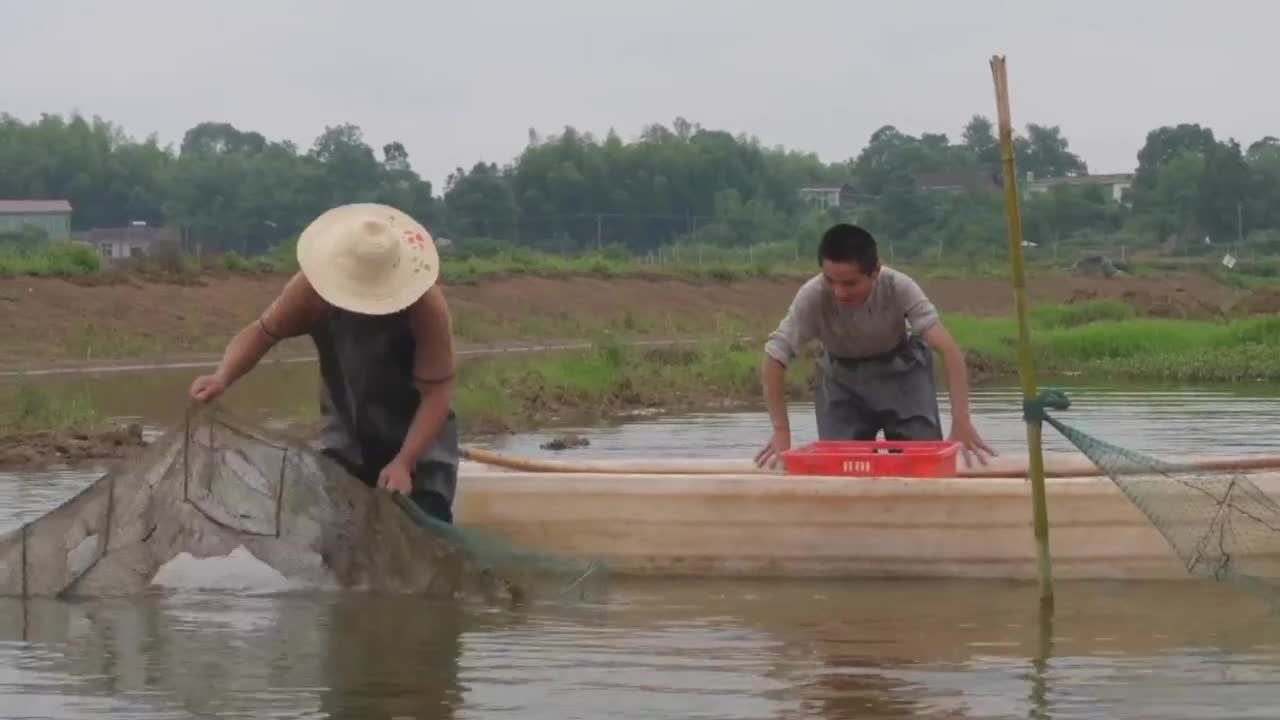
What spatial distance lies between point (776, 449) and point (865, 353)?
0.50 m

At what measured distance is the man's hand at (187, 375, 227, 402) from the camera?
24.0 feet

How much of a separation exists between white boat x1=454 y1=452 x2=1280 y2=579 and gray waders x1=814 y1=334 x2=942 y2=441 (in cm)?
40

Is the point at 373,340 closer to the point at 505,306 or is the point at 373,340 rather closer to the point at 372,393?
the point at 372,393

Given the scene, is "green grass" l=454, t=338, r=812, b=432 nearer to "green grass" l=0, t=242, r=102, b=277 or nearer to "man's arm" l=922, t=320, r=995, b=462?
"man's arm" l=922, t=320, r=995, b=462

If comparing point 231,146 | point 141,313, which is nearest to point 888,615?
point 141,313

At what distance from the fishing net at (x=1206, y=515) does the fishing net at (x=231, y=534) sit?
2112 millimetres

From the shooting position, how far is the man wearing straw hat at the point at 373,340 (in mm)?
6938

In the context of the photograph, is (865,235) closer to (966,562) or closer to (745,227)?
(966,562)

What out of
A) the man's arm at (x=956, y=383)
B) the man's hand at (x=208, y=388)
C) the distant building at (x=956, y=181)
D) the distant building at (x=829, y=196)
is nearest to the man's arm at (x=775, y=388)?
the man's arm at (x=956, y=383)

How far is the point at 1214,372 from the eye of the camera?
22438 mm

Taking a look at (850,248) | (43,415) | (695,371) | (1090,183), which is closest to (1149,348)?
(695,371)

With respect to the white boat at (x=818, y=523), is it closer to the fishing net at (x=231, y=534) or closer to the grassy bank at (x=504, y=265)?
the fishing net at (x=231, y=534)

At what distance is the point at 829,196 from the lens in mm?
88062

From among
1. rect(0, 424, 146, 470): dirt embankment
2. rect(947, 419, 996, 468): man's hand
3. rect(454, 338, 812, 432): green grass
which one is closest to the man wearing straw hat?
rect(947, 419, 996, 468): man's hand
